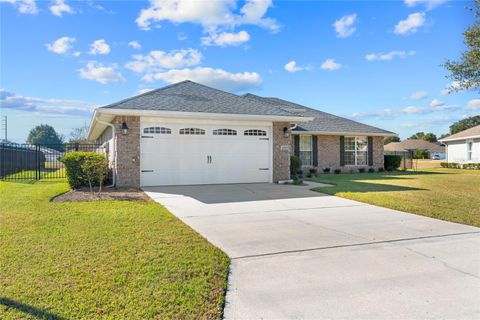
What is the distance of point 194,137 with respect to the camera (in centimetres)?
1243

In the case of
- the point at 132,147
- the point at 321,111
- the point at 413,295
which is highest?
the point at 321,111

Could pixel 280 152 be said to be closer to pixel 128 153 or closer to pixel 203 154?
pixel 203 154

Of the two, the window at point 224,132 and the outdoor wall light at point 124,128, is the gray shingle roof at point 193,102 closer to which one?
the outdoor wall light at point 124,128

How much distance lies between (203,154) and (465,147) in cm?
2736

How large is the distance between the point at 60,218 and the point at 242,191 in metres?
5.76

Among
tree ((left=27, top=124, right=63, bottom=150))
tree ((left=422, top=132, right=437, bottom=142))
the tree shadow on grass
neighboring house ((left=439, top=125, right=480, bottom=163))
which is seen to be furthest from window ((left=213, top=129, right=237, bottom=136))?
tree ((left=27, top=124, right=63, bottom=150))

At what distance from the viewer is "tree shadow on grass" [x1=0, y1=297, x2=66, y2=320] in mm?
2773

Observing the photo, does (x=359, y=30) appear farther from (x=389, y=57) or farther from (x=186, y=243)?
(x=186, y=243)

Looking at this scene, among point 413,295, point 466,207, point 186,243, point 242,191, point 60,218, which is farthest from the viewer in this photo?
point 242,191

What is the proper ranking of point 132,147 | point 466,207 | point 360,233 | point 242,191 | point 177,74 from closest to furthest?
point 360,233, point 466,207, point 242,191, point 132,147, point 177,74

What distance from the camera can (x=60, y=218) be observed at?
6586mm

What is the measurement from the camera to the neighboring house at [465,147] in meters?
27.3

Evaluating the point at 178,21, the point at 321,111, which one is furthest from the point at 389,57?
the point at 178,21

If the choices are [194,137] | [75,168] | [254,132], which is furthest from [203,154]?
[75,168]
